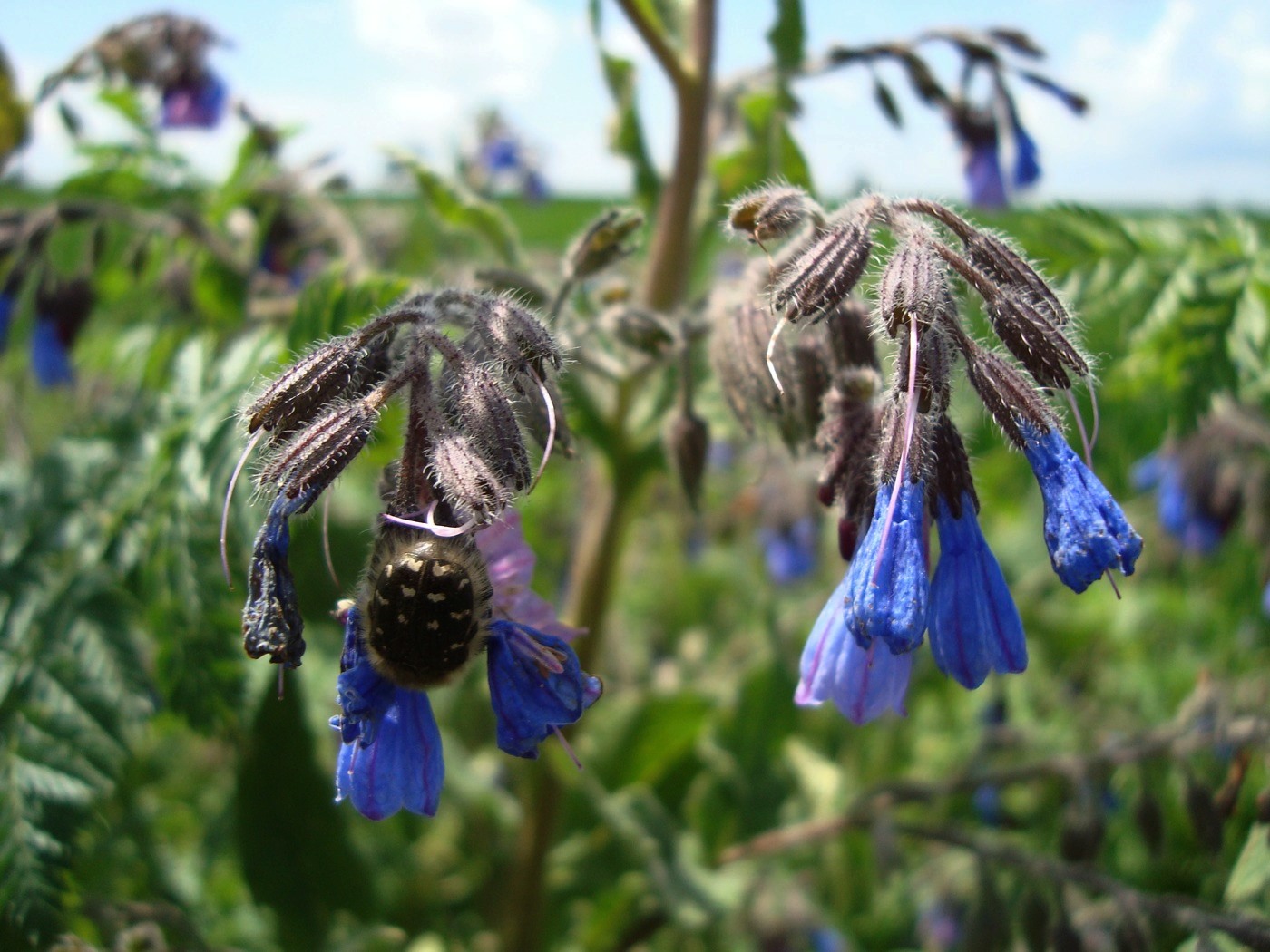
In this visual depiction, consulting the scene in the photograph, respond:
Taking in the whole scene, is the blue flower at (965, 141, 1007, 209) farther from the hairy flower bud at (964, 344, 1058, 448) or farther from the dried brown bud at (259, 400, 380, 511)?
the dried brown bud at (259, 400, 380, 511)

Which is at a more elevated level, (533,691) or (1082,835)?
(533,691)

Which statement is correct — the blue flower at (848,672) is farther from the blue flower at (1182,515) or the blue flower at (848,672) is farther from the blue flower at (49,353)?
the blue flower at (49,353)

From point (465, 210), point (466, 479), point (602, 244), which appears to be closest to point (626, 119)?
point (465, 210)

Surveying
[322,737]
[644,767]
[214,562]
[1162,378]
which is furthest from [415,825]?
[1162,378]

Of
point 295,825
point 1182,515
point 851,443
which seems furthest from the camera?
point 1182,515

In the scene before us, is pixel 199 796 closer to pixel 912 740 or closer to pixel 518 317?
pixel 912 740

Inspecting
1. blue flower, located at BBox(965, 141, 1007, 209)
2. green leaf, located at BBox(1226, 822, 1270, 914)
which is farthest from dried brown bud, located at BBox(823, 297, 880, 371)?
blue flower, located at BBox(965, 141, 1007, 209)

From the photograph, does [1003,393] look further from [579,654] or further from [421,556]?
[579,654]
